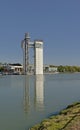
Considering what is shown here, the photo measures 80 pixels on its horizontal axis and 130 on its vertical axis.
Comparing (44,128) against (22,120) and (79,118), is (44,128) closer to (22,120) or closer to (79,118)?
(79,118)

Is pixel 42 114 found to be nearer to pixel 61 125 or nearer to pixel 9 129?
pixel 9 129

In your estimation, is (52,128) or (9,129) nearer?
(52,128)

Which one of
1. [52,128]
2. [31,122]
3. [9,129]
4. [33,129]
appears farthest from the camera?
[31,122]

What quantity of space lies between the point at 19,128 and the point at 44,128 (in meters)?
3.56

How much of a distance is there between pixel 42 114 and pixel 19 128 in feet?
18.3

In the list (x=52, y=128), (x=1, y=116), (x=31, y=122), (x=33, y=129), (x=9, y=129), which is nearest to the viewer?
(x=52, y=128)

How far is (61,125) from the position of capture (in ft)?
49.9

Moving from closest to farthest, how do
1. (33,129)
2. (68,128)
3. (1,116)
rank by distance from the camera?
(68,128)
(33,129)
(1,116)

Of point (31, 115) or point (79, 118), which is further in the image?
point (31, 115)

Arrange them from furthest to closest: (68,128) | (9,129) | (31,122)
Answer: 1. (31,122)
2. (9,129)
3. (68,128)

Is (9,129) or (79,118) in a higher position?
(79,118)

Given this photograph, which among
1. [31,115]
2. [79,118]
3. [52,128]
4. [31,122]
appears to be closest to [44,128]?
[52,128]

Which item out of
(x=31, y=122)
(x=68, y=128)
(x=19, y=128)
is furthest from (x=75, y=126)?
(x=31, y=122)

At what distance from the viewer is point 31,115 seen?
2348 cm
